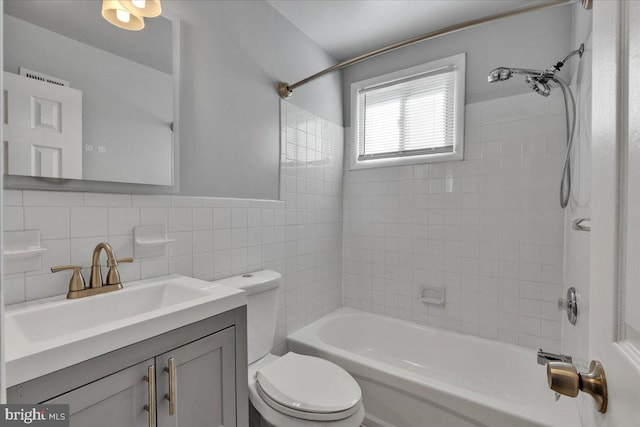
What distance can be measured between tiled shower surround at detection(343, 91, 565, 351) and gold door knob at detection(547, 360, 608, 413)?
1.69 metres

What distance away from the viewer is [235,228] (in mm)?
1711

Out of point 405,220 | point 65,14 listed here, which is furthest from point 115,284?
point 405,220

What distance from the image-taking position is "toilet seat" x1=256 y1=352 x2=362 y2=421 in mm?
1255

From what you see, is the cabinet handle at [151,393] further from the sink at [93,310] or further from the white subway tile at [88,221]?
the white subway tile at [88,221]

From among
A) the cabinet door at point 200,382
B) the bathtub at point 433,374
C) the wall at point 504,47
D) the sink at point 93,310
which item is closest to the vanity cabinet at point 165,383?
the cabinet door at point 200,382

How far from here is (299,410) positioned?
4.13ft

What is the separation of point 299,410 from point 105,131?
1.31m

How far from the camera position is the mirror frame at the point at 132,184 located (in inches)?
39.9

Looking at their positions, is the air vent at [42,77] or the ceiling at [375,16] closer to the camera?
the air vent at [42,77]

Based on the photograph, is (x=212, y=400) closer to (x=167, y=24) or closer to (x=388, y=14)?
(x=167, y=24)

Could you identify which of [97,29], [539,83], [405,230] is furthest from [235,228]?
[539,83]

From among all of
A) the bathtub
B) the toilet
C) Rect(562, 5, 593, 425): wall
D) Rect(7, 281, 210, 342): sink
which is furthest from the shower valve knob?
Rect(7, 281, 210, 342): sink

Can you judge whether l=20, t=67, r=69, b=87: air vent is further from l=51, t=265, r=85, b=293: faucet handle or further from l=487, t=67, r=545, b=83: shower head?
l=487, t=67, r=545, b=83: shower head

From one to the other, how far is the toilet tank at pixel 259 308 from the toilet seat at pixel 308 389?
0.11 meters
